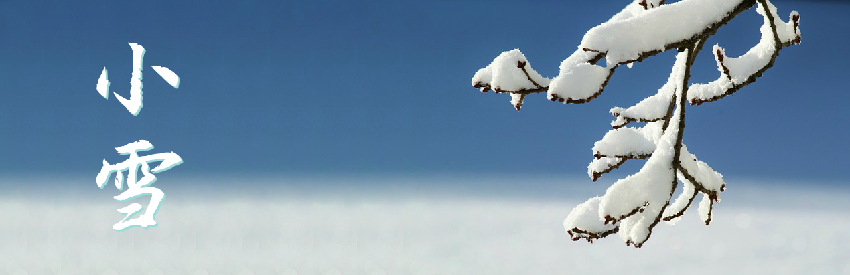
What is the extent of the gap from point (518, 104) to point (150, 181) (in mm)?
8992

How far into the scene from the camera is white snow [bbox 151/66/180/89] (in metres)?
9.94

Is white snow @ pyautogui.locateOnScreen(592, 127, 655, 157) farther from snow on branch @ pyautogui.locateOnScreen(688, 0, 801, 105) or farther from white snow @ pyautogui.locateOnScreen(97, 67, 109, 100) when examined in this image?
white snow @ pyautogui.locateOnScreen(97, 67, 109, 100)

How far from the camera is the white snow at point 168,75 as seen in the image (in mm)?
9938

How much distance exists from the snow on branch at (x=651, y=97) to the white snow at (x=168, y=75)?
835 cm

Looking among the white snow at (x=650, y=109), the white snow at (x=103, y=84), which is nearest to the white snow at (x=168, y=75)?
the white snow at (x=103, y=84)

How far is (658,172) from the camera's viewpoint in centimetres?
225

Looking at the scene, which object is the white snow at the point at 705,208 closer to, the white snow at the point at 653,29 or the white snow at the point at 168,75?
the white snow at the point at 653,29

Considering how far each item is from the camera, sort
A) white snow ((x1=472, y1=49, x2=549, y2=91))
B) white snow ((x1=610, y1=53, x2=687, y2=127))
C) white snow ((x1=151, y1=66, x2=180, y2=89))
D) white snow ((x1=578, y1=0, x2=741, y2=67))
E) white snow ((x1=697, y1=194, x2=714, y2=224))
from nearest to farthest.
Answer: white snow ((x1=578, y1=0, x2=741, y2=67)), white snow ((x1=472, y1=49, x2=549, y2=91)), white snow ((x1=697, y1=194, x2=714, y2=224)), white snow ((x1=610, y1=53, x2=687, y2=127)), white snow ((x1=151, y1=66, x2=180, y2=89))

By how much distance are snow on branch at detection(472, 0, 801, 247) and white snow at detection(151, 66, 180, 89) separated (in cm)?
835

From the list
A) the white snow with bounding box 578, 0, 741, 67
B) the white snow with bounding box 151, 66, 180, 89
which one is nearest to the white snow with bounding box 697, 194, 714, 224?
the white snow with bounding box 578, 0, 741, 67

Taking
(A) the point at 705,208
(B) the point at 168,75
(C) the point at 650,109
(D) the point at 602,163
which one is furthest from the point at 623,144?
(B) the point at 168,75

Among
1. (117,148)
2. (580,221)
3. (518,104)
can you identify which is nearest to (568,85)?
(518,104)

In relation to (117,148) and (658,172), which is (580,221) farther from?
(117,148)

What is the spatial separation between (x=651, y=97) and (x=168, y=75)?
8.43 m
